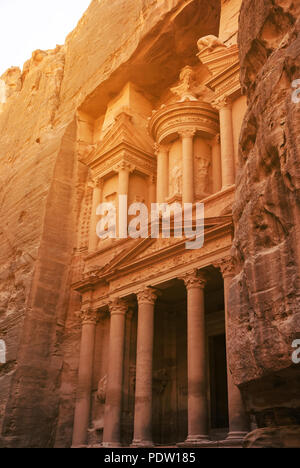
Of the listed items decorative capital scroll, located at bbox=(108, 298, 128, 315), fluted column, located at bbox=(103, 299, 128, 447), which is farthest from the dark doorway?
decorative capital scroll, located at bbox=(108, 298, 128, 315)

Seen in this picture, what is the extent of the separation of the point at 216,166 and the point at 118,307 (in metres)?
6.01

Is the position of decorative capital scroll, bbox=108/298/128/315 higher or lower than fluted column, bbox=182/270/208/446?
higher

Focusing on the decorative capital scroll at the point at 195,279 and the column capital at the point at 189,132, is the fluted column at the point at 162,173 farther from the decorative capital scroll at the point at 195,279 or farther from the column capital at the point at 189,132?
the decorative capital scroll at the point at 195,279

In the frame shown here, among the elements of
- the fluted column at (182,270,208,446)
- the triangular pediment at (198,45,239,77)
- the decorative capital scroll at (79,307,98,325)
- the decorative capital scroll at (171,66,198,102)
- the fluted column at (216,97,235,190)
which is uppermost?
the decorative capital scroll at (171,66,198,102)

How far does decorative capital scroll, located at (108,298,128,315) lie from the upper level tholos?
12.1 ft

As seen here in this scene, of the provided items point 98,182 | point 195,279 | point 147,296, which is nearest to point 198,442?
point 195,279

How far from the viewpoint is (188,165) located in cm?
1692

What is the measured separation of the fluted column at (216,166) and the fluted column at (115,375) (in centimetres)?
511

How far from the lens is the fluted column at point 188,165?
1633cm

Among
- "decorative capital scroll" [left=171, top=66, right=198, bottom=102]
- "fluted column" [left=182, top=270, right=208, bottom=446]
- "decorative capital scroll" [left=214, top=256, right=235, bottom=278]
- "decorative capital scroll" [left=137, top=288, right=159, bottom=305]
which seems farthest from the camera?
"decorative capital scroll" [left=171, top=66, right=198, bottom=102]

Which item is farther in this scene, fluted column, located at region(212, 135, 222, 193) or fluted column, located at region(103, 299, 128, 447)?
fluted column, located at region(212, 135, 222, 193)

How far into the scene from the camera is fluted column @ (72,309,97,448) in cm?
1539

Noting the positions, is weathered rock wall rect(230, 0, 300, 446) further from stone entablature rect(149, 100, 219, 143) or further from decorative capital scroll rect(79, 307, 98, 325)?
decorative capital scroll rect(79, 307, 98, 325)

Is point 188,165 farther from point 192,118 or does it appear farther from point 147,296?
point 147,296
